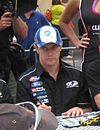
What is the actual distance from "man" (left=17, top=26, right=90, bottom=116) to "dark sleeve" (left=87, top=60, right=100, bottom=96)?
0.47 ft

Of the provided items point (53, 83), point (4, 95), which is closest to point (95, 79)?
point (53, 83)

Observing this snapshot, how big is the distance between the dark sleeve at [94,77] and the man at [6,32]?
75 centimetres

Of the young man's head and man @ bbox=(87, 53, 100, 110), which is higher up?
the young man's head

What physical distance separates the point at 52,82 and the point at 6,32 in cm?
63

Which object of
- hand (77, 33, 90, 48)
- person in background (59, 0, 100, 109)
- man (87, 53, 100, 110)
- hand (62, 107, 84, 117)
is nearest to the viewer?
hand (62, 107, 84, 117)

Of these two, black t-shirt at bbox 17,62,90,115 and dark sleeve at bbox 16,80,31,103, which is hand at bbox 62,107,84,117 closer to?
black t-shirt at bbox 17,62,90,115

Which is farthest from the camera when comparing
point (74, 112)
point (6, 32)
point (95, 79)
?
point (6, 32)

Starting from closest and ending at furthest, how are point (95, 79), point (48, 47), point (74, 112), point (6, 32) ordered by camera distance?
1. point (74, 112)
2. point (95, 79)
3. point (48, 47)
4. point (6, 32)

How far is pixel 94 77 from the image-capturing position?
273cm

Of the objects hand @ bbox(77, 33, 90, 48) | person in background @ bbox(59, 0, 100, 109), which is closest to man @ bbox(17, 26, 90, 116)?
person in background @ bbox(59, 0, 100, 109)

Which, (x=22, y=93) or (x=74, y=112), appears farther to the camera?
(x=22, y=93)

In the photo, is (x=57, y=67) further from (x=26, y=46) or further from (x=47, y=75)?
(x=26, y=46)

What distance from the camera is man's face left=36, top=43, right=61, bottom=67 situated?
2826 millimetres

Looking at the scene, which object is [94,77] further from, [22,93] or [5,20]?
[5,20]
